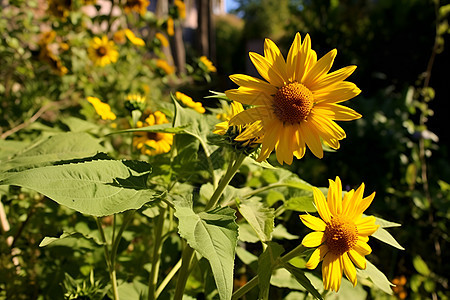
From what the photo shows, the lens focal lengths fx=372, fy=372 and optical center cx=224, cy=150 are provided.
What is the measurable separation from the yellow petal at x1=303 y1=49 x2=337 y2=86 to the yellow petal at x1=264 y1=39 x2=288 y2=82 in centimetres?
4

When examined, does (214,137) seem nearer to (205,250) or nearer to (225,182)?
(225,182)

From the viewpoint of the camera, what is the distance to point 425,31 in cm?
357

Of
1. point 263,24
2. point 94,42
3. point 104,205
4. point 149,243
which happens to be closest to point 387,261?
point 149,243

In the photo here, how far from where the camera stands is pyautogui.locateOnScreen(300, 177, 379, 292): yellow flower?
2.22ft

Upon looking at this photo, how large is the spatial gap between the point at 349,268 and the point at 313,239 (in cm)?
9

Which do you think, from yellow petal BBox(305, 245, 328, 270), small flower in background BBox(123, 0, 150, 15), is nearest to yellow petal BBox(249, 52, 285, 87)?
yellow petal BBox(305, 245, 328, 270)

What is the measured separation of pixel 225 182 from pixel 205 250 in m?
0.23

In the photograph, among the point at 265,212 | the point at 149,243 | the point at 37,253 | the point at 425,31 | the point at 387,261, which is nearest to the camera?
the point at 265,212

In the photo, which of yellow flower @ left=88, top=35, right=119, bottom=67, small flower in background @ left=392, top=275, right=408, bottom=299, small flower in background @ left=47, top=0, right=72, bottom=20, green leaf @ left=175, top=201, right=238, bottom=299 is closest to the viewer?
green leaf @ left=175, top=201, right=238, bottom=299

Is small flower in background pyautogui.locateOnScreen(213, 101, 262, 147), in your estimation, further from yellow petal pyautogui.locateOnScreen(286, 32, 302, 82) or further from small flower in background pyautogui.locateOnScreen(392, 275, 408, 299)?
small flower in background pyautogui.locateOnScreen(392, 275, 408, 299)

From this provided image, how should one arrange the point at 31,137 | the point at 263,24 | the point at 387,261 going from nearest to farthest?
the point at 31,137 → the point at 387,261 → the point at 263,24

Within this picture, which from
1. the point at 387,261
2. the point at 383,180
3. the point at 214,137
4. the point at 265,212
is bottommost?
the point at 387,261

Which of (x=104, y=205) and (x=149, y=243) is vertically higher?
(x=104, y=205)

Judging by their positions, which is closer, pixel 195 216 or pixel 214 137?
pixel 195 216
